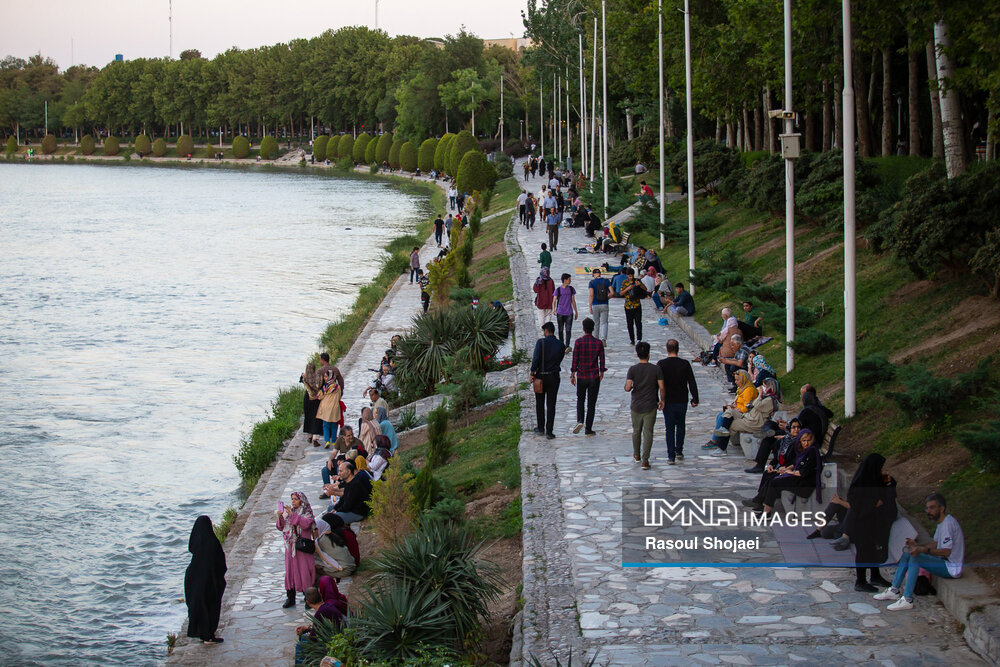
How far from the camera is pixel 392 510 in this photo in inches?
458

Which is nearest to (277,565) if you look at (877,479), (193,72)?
(877,479)

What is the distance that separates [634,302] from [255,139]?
139 meters

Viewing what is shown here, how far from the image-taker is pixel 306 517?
1120 centimetres

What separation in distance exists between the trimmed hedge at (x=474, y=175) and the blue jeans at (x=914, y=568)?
2128 inches

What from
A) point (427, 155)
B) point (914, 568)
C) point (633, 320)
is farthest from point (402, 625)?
point (427, 155)

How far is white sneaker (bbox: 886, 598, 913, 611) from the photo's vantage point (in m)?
8.80

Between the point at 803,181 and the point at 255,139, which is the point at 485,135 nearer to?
the point at 255,139

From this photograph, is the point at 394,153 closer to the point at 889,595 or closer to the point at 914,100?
the point at 914,100

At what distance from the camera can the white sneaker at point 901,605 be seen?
8.80 meters

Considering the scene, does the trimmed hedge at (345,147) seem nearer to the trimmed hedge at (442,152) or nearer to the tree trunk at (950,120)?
the trimmed hedge at (442,152)

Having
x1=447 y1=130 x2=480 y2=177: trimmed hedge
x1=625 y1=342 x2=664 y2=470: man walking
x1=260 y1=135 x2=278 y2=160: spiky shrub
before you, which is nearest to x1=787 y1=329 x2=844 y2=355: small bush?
x1=625 y1=342 x2=664 y2=470: man walking

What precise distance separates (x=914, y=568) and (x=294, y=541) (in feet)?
18.6

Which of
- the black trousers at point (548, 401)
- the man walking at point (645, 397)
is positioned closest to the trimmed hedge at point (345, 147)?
the black trousers at point (548, 401)

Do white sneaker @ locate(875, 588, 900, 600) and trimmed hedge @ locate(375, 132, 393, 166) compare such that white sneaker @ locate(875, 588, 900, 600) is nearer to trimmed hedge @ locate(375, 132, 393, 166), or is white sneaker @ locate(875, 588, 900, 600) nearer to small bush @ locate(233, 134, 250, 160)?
trimmed hedge @ locate(375, 132, 393, 166)
